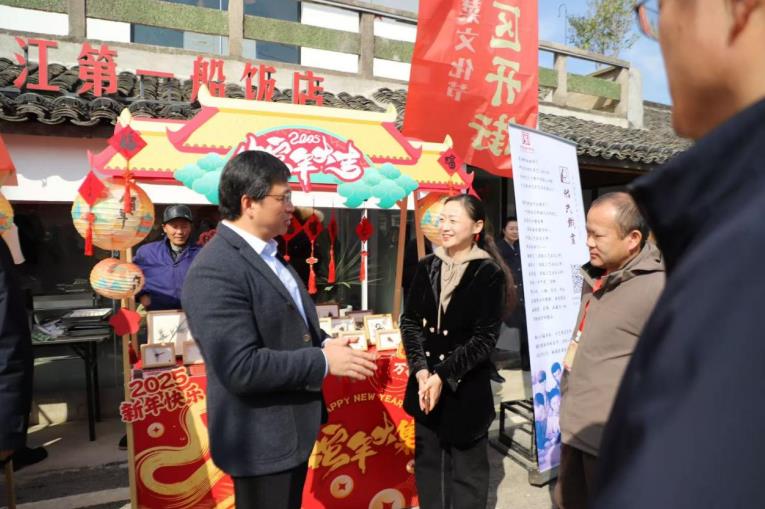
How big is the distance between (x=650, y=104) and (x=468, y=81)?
10.4 metres

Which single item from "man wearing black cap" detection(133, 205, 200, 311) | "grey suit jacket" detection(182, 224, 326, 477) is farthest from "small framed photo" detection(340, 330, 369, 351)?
"grey suit jacket" detection(182, 224, 326, 477)

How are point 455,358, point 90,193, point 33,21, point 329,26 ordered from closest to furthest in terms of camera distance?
point 455,358
point 90,193
point 33,21
point 329,26

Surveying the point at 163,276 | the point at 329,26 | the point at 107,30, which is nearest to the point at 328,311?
the point at 163,276

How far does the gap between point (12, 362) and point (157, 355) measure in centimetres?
71

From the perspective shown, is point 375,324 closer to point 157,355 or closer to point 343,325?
point 343,325

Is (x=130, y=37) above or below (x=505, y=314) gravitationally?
above

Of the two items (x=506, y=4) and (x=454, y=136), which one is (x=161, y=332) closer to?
(x=454, y=136)

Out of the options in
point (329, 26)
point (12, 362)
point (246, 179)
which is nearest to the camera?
point (246, 179)

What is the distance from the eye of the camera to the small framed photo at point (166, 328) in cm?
311

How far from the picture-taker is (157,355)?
287 centimetres

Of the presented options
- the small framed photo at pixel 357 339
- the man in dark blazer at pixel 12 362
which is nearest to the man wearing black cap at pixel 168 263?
the small framed photo at pixel 357 339

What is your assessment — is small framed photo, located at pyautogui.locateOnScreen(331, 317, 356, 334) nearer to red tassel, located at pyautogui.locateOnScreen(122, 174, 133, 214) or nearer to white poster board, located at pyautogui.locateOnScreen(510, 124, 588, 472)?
white poster board, located at pyautogui.locateOnScreen(510, 124, 588, 472)

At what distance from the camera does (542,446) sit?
2.94 m

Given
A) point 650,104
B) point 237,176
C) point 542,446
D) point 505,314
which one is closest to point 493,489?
point 542,446
